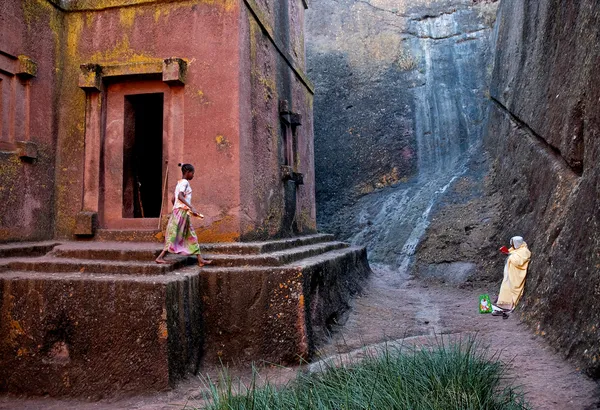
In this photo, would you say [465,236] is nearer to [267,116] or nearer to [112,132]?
[267,116]

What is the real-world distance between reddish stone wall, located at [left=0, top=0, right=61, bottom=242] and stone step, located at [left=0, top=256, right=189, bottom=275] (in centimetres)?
91

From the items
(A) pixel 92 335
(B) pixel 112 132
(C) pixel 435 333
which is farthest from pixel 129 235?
(C) pixel 435 333

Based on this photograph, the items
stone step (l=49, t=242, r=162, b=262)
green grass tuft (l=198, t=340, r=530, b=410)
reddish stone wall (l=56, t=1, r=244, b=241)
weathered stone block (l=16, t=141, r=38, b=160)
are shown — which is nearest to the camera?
green grass tuft (l=198, t=340, r=530, b=410)

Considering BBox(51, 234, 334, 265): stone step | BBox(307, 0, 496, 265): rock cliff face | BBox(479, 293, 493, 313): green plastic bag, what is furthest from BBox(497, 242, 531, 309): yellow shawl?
BBox(307, 0, 496, 265): rock cliff face

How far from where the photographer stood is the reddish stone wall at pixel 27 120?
5.39 meters

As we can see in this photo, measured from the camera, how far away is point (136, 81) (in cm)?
589

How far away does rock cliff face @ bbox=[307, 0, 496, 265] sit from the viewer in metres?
11.9

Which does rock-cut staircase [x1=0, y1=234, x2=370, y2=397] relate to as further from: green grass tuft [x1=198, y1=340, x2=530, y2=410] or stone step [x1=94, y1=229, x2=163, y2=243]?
green grass tuft [x1=198, y1=340, x2=530, y2=410]

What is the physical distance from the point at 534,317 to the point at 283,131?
4190 millimetres

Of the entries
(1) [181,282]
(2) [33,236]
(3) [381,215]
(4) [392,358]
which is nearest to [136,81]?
(2) [33,236]

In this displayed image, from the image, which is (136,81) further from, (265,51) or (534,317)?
(534,317)

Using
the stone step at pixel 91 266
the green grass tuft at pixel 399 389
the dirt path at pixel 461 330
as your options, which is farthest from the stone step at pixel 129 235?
the green grass tuft at pixel 399 389

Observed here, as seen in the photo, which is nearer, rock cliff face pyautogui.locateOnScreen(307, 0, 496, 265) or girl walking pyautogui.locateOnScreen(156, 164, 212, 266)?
girl walking pyautogui.locateOnScreen(156, 164, 212, 266)

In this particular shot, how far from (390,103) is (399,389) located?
40.3 ft
